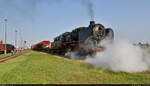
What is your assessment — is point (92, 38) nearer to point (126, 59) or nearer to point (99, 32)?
point (99, 32)

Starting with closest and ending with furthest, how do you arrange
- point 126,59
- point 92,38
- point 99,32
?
point 126,59 < point 92,38 < point 99,32

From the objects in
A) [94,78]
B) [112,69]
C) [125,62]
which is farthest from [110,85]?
[125,62]

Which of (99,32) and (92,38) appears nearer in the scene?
(92,38)

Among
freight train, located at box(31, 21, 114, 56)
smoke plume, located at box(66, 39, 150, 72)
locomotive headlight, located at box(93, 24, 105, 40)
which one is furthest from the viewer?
locomotive headlight, located at box(93, 24, 105, 40)

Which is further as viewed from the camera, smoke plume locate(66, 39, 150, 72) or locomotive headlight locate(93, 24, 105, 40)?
locomotive headlight locate(93, 24, 105, 40)

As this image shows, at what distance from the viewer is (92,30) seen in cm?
Answer: 1736

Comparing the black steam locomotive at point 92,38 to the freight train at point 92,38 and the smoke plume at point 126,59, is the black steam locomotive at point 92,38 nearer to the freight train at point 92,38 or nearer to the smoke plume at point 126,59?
the freight train at point 92,38

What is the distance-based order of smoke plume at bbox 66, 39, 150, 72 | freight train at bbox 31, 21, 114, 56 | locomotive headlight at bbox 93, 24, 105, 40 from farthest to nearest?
locomotive headlight at bbox 93, 24, 105, 40 < freight train at bbox 31, 21, 114, 56 < smoke plume at bbox 66, 39, 150, 72

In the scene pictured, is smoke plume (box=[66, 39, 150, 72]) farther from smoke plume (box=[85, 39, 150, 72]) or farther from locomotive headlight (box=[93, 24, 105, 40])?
locomotive headlight (box=[93, 24, 105, 40])

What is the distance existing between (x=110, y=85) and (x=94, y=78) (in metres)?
1.36

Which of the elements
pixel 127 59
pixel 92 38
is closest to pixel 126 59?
pixel 127 59

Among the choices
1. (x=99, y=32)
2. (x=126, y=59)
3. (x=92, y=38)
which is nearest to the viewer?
(x=126, y=59)

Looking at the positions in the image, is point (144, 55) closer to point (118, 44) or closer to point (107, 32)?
point (118, 44)

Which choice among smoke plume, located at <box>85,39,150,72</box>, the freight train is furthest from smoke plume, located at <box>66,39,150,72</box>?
the freight train
